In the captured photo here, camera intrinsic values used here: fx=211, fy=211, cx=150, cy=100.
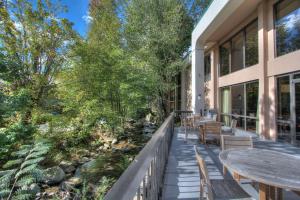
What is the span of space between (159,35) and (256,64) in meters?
6.19

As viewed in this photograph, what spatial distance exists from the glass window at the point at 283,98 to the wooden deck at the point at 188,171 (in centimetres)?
89

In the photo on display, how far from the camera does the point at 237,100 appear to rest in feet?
30.5

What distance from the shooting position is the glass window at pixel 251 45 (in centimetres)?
802

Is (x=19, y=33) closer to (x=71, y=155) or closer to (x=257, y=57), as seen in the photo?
(x=71, y=155)

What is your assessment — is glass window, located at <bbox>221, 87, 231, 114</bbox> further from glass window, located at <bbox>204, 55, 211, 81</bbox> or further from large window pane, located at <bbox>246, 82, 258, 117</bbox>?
glass window, located at <bbox>204, 55, 211, 81</bbox>

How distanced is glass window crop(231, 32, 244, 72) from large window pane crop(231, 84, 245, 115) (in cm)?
88

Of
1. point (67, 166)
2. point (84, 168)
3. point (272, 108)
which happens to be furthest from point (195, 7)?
point (67, 166)

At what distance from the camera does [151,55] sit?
40.5 feet

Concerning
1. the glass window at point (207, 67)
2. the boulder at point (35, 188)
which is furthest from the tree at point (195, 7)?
the boulder at point (35, 188)

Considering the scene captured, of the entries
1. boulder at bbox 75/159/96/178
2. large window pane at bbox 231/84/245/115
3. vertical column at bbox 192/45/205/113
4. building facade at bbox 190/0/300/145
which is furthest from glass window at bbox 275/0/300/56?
boulder at bbox 75/159/96/178

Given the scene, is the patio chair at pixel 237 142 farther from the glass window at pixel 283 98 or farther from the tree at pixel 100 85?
the tree at pixel 100 85

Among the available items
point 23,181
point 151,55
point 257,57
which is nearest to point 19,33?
point 151,55

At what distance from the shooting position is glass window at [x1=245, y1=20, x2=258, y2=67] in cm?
802

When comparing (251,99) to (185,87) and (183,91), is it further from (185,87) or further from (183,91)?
(183,91)
